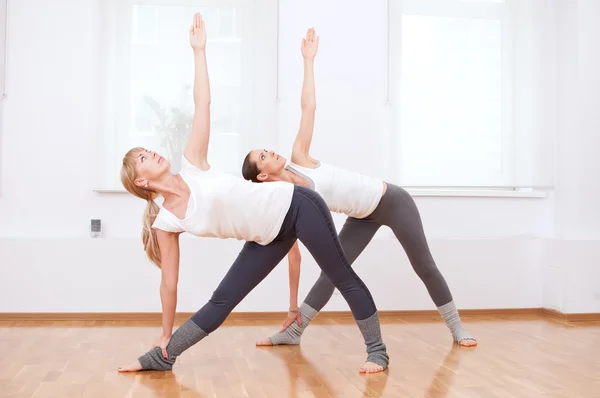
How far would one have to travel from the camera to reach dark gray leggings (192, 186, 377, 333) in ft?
9.76

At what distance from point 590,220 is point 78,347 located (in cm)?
358

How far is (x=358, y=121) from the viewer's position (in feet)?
17.3

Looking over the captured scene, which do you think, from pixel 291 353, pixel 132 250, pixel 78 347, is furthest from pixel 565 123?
pixel 78 347

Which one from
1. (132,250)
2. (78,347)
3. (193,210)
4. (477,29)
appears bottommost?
(78,347)

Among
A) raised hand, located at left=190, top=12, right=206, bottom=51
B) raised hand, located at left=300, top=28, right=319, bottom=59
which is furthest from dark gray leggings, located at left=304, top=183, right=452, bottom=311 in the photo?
raised hand, located at left=190, top=12, right=206, bottom=51

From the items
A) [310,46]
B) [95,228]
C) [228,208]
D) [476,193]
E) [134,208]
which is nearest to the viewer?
[228,208]

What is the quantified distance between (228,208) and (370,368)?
942mm

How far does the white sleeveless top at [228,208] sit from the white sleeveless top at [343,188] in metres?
0.45

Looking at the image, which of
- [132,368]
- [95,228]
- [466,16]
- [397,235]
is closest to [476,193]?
[466,16]

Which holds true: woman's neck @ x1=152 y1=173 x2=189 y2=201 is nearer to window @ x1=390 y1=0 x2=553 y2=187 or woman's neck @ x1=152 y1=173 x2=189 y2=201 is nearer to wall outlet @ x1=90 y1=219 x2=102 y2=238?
wall outlet @ x1=90 y1=219 x2=102 y2=238

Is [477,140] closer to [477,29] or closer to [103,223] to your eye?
[477,29]

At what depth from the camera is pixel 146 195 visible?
9.89ft

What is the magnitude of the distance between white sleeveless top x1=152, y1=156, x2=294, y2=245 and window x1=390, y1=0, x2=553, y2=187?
2.61 metres

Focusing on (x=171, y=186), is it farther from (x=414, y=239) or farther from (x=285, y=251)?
(x=414, y=239)
